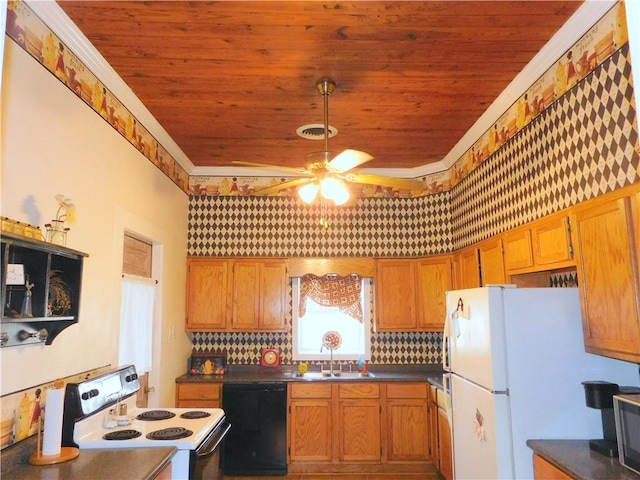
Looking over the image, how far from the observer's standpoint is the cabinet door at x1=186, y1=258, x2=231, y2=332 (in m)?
4.80

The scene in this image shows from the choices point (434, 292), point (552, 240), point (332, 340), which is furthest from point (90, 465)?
point (434, 292)

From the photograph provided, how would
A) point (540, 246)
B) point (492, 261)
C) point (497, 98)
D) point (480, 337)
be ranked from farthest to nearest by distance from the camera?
1. point (492, 261)
2. point (497, 98)
3. point (540, 246)
4. point (480, 337)

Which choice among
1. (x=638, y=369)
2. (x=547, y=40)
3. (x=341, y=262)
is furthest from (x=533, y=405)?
(x=341, y=262)

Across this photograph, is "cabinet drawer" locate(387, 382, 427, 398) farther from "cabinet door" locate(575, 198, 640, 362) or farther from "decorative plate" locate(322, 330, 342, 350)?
"cabinet door" locate(575, 198, 640, 362)

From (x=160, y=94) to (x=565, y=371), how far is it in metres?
3.01

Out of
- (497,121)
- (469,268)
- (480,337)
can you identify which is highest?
(497,121)

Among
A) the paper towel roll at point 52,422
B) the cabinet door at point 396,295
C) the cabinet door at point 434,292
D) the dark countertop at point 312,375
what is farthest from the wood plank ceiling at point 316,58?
the dark countertop at point 312,375

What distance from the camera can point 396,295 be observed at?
4863mm

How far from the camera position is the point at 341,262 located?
4.97m

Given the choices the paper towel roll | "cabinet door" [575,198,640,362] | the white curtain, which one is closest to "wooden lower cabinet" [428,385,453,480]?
"cabinet door" [575,198,640,362]

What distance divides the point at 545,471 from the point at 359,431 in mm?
2334

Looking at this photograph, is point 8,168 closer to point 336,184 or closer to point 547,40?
point 336,184

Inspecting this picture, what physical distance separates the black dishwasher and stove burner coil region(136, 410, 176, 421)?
1335mm

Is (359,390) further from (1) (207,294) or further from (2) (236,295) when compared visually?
(1) (207,294)
